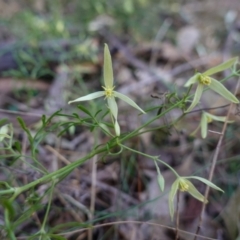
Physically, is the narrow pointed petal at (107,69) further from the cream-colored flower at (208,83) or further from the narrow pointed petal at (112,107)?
the cream-colored flower at (208,83)

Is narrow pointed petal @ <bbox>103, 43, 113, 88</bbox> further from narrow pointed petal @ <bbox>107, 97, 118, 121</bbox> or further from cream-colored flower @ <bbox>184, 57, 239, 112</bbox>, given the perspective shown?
cream-colored flower @ <bbox>184, 57, 239, 112</bbox>

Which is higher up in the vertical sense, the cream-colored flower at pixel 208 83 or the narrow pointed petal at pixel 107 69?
the narrow pointed petal at pixel 107 69

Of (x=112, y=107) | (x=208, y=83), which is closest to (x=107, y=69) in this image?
(x=112, y=107)

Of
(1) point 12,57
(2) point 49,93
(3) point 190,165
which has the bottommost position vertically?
(3) point 190,165

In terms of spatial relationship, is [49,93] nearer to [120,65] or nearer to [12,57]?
[12,57]

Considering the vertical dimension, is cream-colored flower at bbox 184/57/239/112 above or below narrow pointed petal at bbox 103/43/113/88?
below

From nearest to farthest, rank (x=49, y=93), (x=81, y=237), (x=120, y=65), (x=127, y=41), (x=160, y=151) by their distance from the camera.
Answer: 1. (x=81, y=237)
2. (x=160, y=151)
3. (x=49, y=93)
4. (x=120, y=65)
5. (x=127, y=41)

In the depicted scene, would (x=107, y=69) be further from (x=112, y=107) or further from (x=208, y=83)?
(x=208, y=83)

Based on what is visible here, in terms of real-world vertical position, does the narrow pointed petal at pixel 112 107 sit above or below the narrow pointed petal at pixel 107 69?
below

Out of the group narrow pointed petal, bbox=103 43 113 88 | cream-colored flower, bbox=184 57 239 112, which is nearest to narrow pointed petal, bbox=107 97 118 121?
narrow pointed petal, bbox=103 43 113 88

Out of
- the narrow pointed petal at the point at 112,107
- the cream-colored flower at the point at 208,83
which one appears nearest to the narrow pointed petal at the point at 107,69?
the narrow pointed petal at the point at 112,107

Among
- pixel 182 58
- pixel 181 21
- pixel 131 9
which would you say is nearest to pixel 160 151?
pixel 182 58
